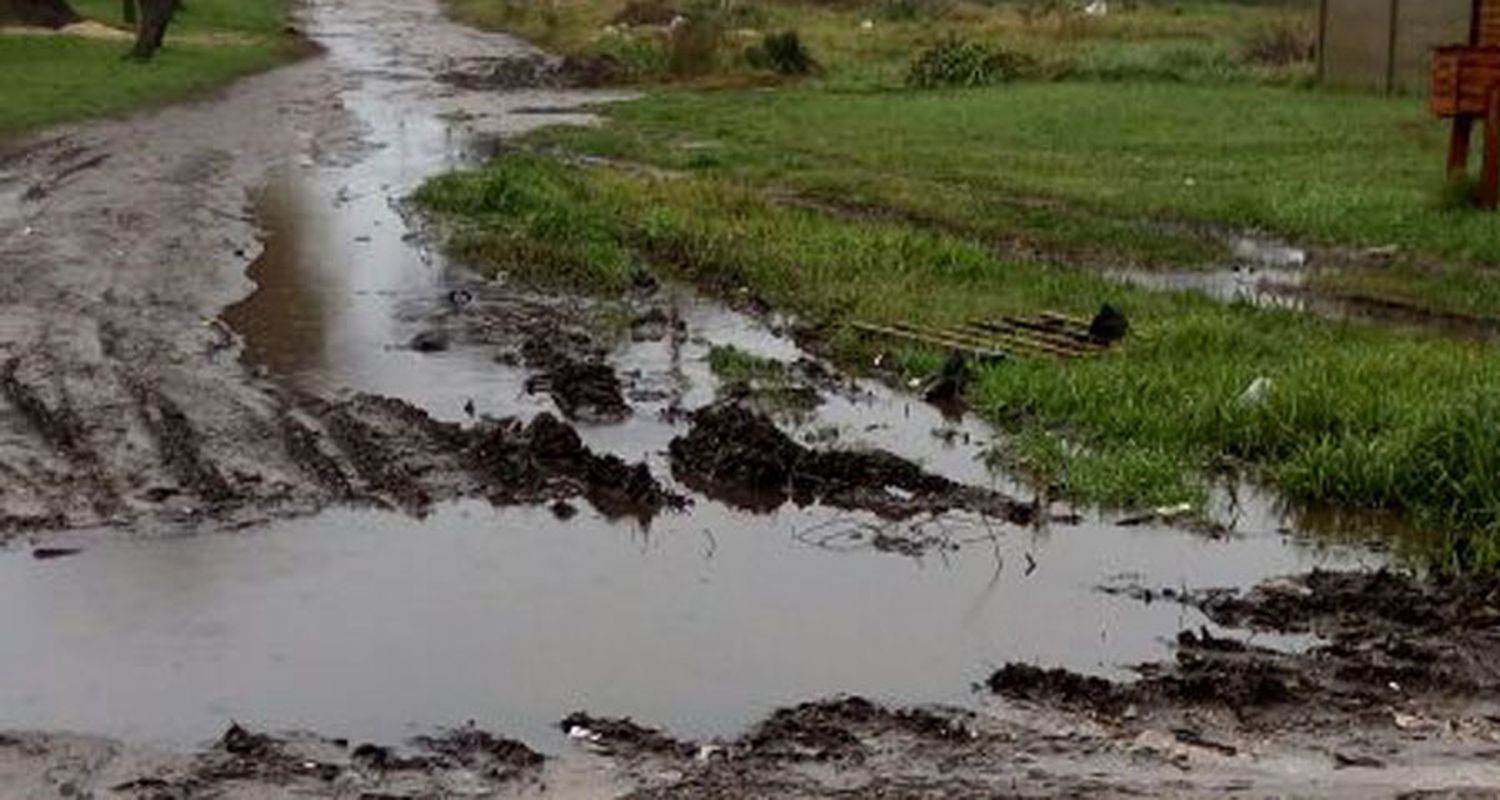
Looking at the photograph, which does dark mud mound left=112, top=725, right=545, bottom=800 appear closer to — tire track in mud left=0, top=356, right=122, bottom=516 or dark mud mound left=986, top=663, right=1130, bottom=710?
dark mud mound left=986, top=663, right=1130, bottom=710

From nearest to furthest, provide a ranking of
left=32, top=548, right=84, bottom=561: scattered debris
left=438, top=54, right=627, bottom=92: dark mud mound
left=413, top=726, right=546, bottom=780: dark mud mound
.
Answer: left=413, top=726, right=546, bottom=780: dark mud mound < left=32, top=548, right=84, bottom=561: scattered debris < left=438, top=54, right=627, bottom=92: dark mud mound

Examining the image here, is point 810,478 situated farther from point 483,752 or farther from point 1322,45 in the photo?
point 1322,45

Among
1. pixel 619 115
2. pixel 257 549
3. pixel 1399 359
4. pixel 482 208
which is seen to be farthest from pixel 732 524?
pixel 619 115

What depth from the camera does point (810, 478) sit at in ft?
35.0

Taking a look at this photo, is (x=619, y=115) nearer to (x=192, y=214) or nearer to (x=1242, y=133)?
(x=1242, y=133)

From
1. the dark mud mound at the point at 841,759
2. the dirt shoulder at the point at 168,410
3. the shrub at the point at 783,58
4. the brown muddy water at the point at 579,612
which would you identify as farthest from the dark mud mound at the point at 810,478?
the shrub at the point at 783,58

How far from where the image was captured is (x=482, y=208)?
20469 mm

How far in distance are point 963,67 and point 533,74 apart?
9625 mm

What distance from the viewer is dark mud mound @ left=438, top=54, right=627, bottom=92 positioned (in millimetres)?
41281

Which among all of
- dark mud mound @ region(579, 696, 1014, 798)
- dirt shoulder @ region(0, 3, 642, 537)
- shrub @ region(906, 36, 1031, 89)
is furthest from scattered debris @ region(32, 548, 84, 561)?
shrub @ region(906, 36, 1031, 89)

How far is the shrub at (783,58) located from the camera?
141 feet

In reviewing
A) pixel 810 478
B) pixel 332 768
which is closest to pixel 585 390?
A: pixel 810 478

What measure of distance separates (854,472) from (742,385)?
7.60 ft

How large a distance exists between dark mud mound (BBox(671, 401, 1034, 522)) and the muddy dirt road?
28mm
